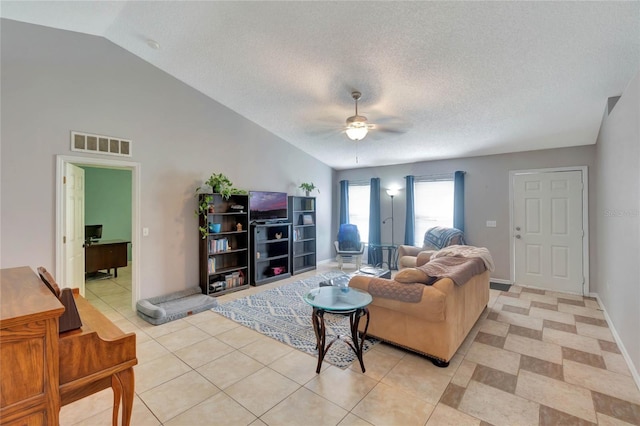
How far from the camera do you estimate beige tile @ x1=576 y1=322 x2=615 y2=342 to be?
3.01 meters

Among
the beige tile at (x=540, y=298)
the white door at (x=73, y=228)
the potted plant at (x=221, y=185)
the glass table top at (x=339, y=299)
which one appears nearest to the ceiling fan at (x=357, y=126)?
the glass table top at (x=339, y=299)

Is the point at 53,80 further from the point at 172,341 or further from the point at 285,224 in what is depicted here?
the point at 285,224

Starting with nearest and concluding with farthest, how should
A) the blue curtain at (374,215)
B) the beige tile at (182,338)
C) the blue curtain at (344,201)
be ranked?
the beige tile at (182,338)
the blue curtain at (374,215)
the blue curtain at (344,201)

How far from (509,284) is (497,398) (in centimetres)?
363

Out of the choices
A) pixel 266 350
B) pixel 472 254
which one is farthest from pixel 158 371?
pixel 472 254

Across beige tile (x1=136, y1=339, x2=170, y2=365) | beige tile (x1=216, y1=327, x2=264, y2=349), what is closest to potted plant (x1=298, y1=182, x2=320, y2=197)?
beige tile (x1=216, y1=327, x2=264, y2=349)

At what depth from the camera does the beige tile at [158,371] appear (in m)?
2.25

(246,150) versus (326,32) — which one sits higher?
(326,32)

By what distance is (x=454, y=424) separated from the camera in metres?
1.80

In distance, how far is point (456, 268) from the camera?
281 centimetres

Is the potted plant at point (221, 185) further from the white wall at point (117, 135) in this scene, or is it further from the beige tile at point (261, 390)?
the beige tile at point (261, 390)

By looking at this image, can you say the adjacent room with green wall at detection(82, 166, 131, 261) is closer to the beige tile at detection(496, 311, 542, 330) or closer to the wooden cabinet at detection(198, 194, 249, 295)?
the wooden cabinet at detection(198, 194, 249, 295)

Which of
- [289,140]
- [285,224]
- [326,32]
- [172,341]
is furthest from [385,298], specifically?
[289,140]

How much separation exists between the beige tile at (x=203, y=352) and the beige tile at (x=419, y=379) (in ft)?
5.22
